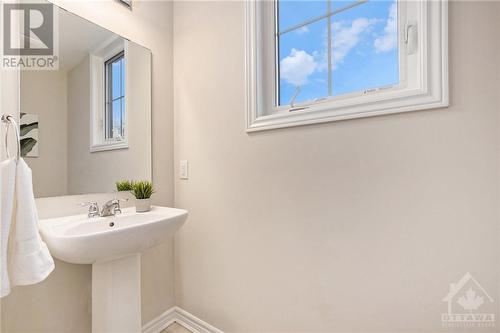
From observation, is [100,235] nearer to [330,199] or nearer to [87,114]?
[87,114]

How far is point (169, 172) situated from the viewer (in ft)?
5.24

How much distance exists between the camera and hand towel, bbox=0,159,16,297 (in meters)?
0.75

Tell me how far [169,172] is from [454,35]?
1.54m

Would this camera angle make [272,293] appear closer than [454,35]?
No

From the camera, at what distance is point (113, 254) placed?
3.11ft

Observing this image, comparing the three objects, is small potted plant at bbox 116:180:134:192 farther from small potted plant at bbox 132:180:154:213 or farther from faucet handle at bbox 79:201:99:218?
faucet handle at bbox 79:201:99:218

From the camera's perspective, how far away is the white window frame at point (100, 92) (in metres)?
1.24

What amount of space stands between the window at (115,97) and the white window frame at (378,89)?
72 centimetres

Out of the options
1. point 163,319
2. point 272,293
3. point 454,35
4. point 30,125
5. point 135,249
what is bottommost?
point 163,319

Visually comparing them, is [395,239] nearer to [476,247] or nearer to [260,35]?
[476,247]

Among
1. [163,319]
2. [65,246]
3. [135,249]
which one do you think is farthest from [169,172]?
[163,319]

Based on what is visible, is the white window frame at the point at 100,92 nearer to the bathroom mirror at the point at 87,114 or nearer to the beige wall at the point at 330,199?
the bathroom mirror at the point at 87,114

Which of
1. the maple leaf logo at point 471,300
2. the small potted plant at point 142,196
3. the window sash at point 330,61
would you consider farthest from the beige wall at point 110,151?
the maple leaf logo at point 471,300

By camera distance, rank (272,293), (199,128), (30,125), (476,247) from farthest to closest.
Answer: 1. (199,128)
2. (272,293)
3. (30,125)
4. (476,247)
